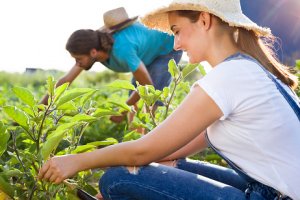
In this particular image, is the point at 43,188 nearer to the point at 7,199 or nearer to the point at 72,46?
the point at 7,199

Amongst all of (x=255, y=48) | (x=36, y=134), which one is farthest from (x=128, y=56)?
(x=255, y=48)

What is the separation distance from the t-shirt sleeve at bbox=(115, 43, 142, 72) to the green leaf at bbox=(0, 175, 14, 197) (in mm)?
2259

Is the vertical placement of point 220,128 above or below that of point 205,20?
below

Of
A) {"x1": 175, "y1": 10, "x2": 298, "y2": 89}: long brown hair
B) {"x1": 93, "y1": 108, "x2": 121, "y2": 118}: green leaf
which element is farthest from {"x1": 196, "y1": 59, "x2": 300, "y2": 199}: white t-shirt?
{"x1": 93, "y1": 108, "x2": 121, "y2": 118}: green leaf

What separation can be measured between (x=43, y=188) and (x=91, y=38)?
2616 mm

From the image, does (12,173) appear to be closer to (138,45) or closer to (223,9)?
(223,9)

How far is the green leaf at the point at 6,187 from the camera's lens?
6.74 ft

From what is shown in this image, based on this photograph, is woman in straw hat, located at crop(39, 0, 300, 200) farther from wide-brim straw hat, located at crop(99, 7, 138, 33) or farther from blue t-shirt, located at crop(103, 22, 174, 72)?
wide-brim straw hat, located at crop(99, 7, 138, 33)

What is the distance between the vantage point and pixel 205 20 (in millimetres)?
2041

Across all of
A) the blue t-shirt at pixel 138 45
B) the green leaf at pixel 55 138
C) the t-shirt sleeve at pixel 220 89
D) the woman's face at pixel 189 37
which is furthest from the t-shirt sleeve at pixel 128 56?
the t-shirt sleeve at pixel 220 89

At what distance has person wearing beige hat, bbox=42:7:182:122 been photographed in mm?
4543

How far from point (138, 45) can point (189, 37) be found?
2526 millimetres

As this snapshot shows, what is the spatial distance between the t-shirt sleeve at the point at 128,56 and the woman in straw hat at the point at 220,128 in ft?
7.33

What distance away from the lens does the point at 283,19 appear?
16.3 ft
